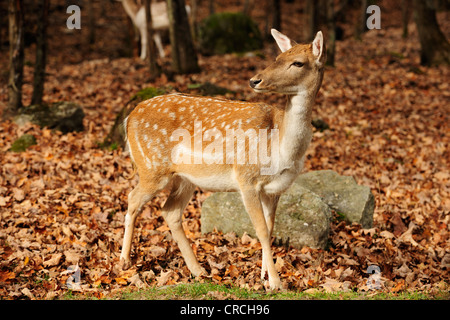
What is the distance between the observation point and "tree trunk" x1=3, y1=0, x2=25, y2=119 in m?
10.2

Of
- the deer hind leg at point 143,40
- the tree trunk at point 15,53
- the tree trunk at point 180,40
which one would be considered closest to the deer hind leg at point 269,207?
the tree trunk at point 15,53

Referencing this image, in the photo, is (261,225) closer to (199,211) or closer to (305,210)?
(305,210)

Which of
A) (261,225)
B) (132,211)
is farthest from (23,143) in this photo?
(261,225)

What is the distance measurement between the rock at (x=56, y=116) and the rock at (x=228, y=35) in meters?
9.22

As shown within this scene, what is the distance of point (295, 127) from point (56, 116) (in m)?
6.50

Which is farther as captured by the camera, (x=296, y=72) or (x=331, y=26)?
(x=331, y=26)

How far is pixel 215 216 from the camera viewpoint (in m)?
6.59

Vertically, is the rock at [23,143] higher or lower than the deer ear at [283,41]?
lower

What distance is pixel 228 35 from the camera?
19219mm

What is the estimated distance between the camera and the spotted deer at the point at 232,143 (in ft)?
15.9

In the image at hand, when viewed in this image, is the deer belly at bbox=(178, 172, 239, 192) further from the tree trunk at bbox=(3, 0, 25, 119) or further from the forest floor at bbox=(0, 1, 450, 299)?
the tree trunk at bbox=(3, 0, 25, 119)

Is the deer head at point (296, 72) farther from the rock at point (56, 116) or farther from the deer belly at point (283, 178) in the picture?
the rock at point (56, 116)
